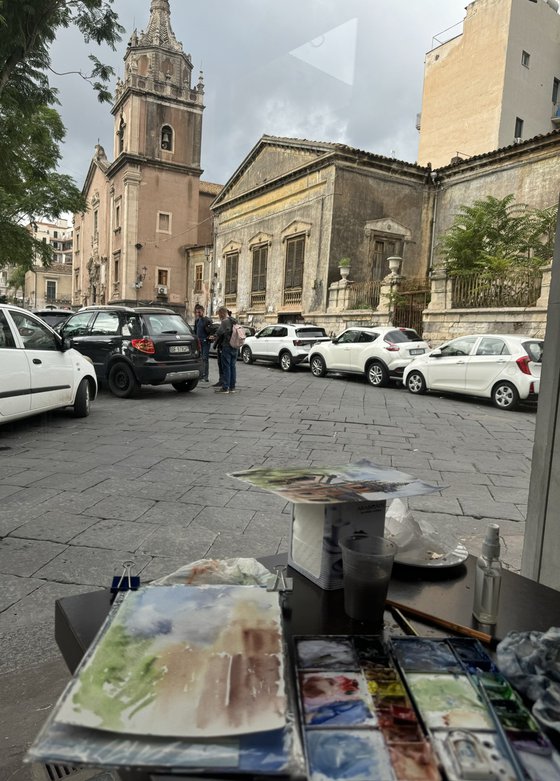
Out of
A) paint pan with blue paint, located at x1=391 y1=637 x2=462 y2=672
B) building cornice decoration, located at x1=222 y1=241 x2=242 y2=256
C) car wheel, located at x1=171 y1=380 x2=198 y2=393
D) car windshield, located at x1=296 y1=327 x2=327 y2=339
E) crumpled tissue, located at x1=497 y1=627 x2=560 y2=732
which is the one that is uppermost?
building cornice decoration, located at x1=222 y1=241 x2=242 y2=256

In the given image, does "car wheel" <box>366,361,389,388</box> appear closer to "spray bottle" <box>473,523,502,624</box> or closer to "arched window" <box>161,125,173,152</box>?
"spray bottle" <box>473,523,502,624</box>

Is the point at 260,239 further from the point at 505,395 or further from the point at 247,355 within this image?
the point at 505,395

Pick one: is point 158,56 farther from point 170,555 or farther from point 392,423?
point 170,555

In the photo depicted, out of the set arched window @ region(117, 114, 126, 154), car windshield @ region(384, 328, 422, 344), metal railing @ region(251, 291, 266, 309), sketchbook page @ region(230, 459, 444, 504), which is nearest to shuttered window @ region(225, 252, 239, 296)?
metal railing @ region(251, 291, 266, 309)

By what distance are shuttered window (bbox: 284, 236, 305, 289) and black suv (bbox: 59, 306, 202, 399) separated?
43.2 feet

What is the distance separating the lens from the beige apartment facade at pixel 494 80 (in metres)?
23.6

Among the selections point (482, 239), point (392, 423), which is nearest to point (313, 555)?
point (392, 423)

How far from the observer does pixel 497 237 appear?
17.3m

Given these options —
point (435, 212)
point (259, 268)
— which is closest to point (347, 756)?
point (435, 212)

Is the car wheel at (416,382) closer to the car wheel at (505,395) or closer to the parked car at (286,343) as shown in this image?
the car wheel at (505,395)

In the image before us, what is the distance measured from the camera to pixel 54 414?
829 cm

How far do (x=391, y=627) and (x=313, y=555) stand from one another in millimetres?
277

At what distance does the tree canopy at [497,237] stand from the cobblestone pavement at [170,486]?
8.33 meters

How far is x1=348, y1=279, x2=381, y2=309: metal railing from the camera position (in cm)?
1953
